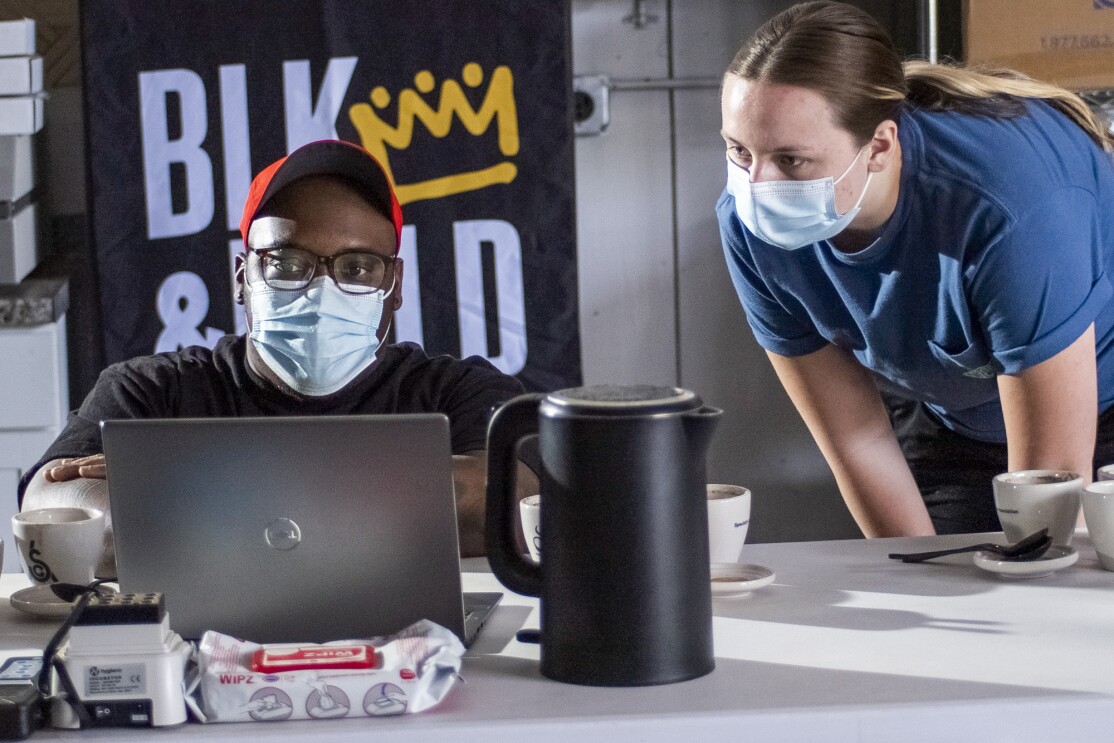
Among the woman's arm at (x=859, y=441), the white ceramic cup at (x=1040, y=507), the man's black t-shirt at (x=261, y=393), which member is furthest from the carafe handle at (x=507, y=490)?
the woman's arm at (x=859, y=441)

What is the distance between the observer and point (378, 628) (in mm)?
980

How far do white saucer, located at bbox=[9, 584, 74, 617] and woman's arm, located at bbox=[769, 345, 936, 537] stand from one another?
39.2 inches

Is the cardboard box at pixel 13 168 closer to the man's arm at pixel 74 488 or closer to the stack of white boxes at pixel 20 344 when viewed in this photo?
the stack of white boxes at pixel 20 344

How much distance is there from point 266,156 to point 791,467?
141 cm

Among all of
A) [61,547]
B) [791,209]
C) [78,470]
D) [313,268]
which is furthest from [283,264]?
[791,209]

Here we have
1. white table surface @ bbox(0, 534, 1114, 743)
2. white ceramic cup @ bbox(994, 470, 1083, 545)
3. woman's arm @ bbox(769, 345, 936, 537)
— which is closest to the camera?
white table surface @ bbox(0, 534, 1114, 743)

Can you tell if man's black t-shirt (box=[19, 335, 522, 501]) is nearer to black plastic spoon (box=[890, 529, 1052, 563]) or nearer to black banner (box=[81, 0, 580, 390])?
black plastic spoon (box=[890, 529, 1052, 563])

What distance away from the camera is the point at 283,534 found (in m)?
0.96

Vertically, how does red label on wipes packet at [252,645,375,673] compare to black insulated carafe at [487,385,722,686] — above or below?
below

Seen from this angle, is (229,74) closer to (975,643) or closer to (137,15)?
(137,15)

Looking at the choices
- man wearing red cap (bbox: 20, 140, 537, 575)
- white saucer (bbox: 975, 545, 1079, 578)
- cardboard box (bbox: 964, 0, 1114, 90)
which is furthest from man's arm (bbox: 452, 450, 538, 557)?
cardboard box (bbox: 964, 0, 1114, 90)

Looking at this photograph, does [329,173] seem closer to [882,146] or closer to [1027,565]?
[882,146]

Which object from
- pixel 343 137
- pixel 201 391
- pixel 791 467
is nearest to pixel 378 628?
pixel 201 391

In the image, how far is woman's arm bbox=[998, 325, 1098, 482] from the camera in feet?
4.80
